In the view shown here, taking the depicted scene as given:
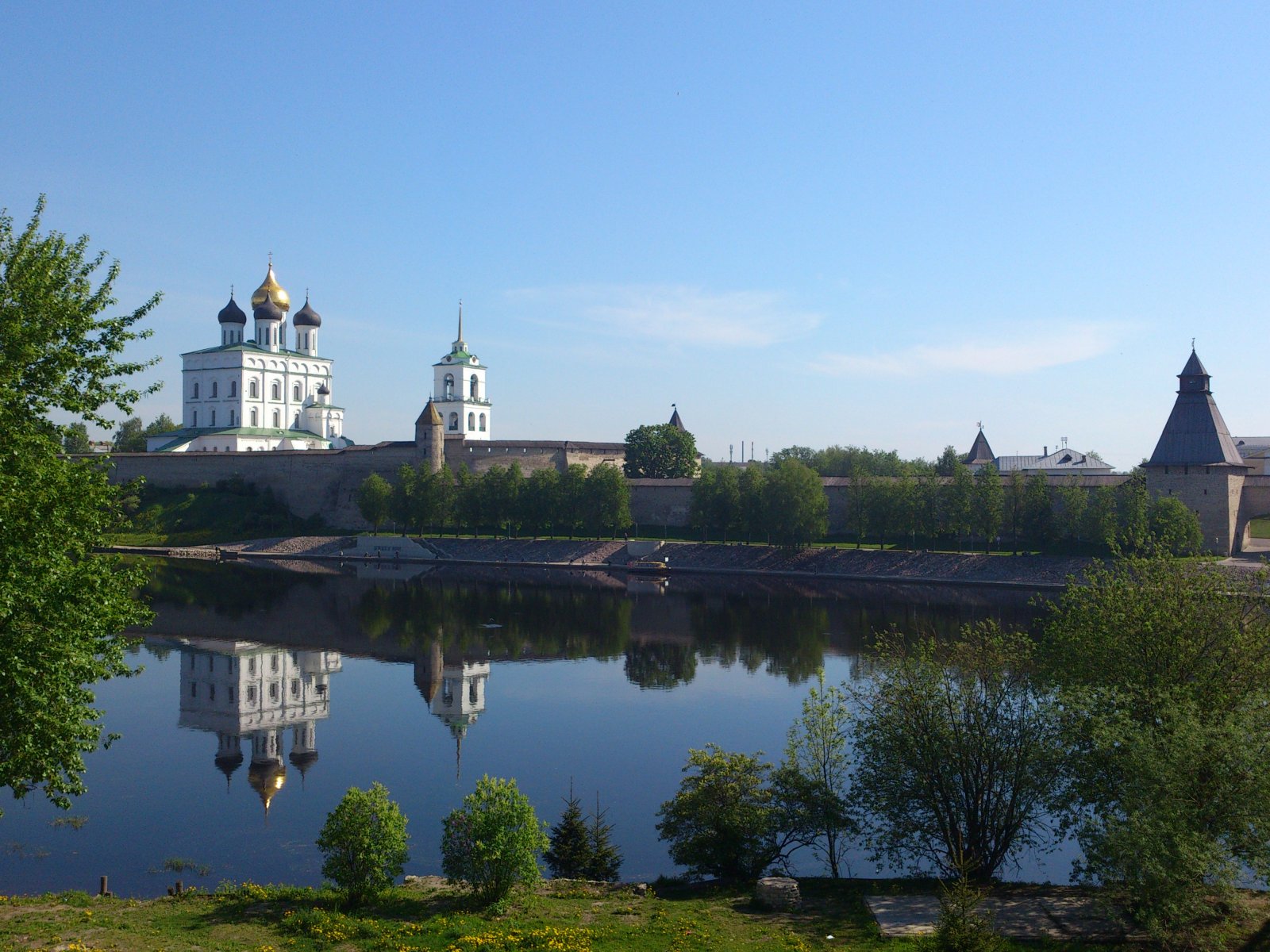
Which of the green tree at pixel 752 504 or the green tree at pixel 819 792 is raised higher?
the green tree at pixel 752 504

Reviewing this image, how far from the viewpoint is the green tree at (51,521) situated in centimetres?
732

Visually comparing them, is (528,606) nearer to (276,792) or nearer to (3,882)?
(276,792)

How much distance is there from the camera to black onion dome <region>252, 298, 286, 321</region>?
62.3 meters

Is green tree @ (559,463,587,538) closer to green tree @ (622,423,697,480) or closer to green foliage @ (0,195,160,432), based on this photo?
green tree @ (622,423,697,480)

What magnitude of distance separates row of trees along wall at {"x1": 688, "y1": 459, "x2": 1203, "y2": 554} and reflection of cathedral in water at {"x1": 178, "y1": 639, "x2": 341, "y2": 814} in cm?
2203

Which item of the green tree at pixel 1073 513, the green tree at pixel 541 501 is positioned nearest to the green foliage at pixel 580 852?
the green tree at pixel 1073 513

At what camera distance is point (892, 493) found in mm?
40000

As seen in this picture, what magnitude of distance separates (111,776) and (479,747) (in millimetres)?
4930

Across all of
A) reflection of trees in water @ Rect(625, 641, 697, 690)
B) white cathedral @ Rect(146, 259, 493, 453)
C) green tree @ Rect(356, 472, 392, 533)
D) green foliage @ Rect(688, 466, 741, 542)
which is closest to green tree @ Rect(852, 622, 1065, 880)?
reflection of trees in water @ Rect(625, 641, 697, 690)

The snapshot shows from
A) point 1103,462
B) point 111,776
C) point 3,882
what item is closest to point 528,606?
point 111,776

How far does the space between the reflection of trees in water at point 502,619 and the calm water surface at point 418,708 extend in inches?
5.0

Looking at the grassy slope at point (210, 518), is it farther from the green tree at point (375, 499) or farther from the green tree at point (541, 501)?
the green tree at point (541, 501)

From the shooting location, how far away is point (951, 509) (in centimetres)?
3881

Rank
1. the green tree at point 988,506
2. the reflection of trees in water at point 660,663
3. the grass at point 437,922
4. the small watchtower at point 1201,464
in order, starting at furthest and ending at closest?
the green tree at point 988,506
the small watchtower at point 1201,464
the reflection of trees in water at point 660,663
the grass at point 437,922
